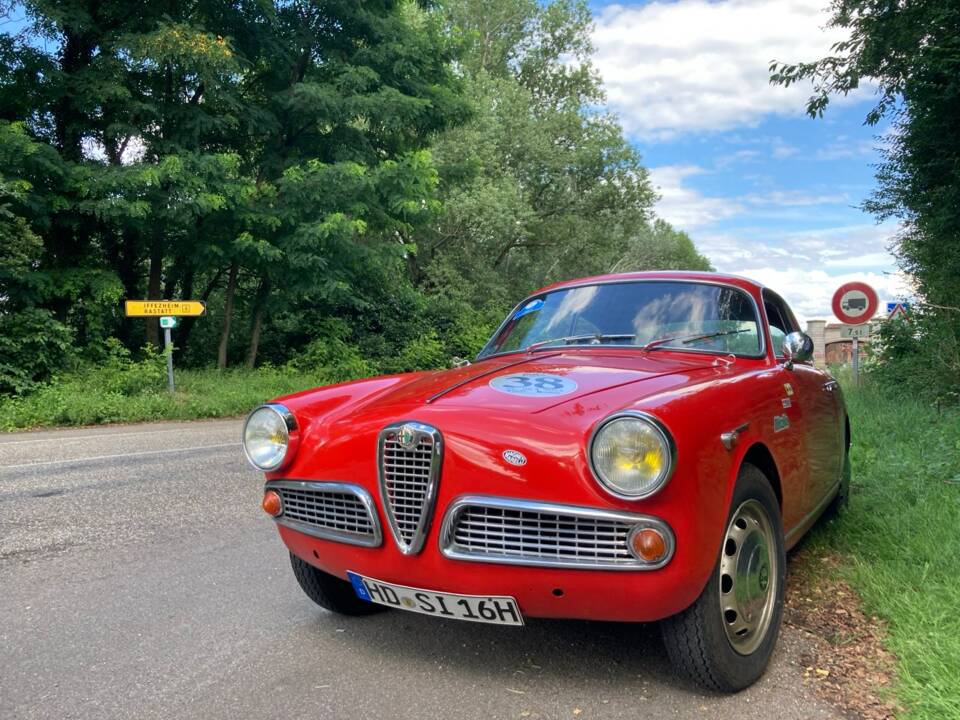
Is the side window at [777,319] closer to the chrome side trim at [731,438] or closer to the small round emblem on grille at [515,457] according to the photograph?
the chrome side trim at [731,438]

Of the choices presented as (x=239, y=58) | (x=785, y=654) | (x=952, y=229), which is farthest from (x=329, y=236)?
(x=785, y=654)

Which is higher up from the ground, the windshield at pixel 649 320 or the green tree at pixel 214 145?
the green tree at pixel 214 145

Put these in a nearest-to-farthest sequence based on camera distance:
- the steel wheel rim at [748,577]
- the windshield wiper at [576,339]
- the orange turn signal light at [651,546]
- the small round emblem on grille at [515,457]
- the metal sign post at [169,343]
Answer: the orange turn signal light at [651,546], the small round emblem on grille at [515,457], the steel wheel rim at [748,577], the windshield wiper at [576,339], the metal sign post at [169,343]

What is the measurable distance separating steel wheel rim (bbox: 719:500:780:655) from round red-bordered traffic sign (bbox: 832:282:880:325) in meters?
10.0

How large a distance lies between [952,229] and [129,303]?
14217 millimetres

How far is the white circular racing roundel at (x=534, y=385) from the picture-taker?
2859mm

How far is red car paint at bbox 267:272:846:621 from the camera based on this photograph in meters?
2.43

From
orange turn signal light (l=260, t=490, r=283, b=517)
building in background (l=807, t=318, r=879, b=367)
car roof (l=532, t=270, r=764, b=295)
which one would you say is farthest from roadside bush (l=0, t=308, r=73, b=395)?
building in background (l=807, t=318, r=879, b=367)

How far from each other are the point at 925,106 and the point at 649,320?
9091 millimetres

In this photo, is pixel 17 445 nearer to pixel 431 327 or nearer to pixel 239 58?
pixel 239 58

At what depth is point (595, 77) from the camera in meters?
34.1

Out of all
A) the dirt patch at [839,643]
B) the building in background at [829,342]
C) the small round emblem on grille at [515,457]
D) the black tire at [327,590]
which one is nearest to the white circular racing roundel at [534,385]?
the small round emblem on grille at [515,457]

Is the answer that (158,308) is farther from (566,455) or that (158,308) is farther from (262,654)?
(566,455)

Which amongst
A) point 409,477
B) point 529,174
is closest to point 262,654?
point 409,477
